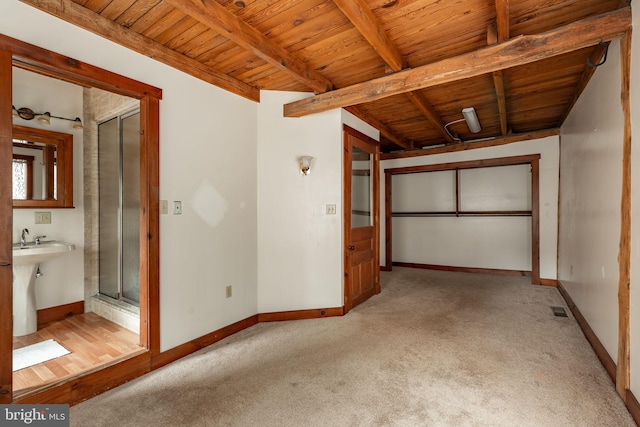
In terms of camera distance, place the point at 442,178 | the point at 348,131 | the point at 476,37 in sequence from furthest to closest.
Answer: the point at 442,178 → the point at 348,131 → the point at 476,37

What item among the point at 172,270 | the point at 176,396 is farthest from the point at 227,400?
the point at 172,270

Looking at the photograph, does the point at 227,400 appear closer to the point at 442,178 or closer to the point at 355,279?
the point at 355,279

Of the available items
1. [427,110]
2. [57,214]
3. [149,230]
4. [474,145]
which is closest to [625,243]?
[427,110]

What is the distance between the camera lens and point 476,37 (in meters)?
2.41

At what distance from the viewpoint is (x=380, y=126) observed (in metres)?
4.65

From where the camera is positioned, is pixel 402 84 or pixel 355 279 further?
pixel 355 279

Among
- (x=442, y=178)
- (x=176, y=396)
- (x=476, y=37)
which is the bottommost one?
(x=176, y=396)

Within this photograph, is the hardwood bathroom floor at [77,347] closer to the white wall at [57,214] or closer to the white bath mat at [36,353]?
the white bath mat at [36,353]

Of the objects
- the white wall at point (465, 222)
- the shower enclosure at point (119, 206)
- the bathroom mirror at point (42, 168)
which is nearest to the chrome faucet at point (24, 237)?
the bathroom mirror at point (42, 168)

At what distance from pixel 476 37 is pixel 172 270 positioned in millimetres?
3167

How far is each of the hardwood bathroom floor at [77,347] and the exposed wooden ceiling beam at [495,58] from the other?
9.55 ft

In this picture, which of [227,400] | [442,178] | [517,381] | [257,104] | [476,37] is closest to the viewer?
[227,400]

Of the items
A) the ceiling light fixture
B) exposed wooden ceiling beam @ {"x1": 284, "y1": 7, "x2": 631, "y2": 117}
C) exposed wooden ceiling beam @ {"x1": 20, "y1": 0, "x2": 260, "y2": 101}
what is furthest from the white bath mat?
the ceiling light fixture

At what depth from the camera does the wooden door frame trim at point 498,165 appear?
4898 mm
